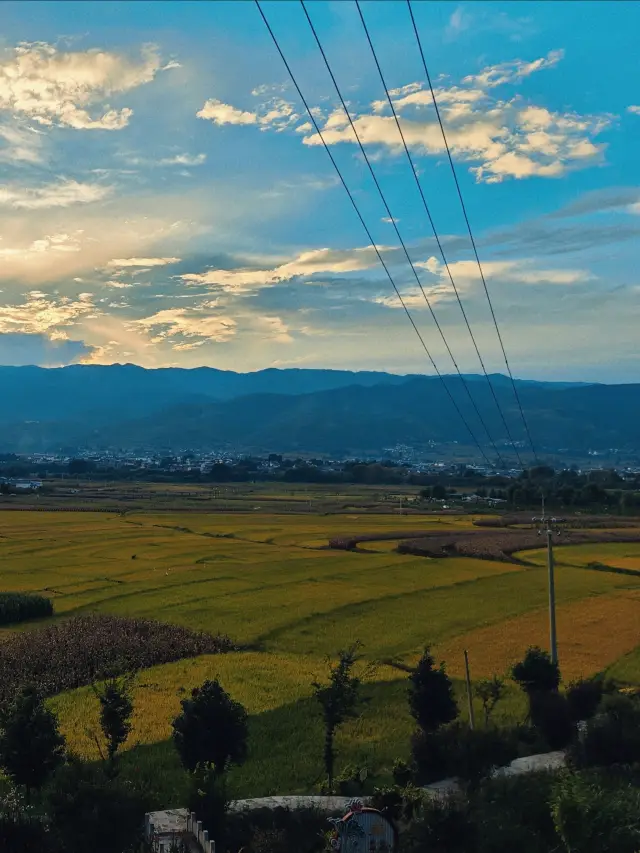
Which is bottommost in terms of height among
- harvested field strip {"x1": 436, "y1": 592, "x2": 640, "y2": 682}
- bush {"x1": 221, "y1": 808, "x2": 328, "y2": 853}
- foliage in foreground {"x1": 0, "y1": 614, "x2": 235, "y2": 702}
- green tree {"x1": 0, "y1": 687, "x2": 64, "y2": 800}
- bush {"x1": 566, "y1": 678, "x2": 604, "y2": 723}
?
harvested field strip {"x1": 436, "y1": 592, "x2": 640, "y2": 682}

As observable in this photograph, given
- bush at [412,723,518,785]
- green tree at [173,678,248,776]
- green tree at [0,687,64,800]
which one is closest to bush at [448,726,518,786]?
bush at [412,723,518,785]

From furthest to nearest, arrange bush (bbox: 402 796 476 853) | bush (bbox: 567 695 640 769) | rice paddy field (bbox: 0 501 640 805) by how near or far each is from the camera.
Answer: rice paddy field (bbox: 0 501 640 805) < bush (bbox: 567 695 640 769) < bush (bbox: 402 796 476 853)

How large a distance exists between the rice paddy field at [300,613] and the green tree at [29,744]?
8.44ft

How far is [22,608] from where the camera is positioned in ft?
111

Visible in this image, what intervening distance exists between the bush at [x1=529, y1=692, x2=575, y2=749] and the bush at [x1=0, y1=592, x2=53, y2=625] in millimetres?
23555

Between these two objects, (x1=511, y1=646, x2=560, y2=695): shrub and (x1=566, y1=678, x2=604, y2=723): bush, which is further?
(x1=511, y1=646, x2=560, y2=695): shrub

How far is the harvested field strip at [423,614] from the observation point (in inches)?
1139

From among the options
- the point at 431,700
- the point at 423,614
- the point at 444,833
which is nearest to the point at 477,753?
the point at 431,700

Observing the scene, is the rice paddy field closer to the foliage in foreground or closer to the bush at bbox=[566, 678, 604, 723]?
the foliage in foreground

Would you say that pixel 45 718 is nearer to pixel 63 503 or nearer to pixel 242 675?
pixel 242 675

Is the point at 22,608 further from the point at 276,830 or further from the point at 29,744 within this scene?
the point at 276,830

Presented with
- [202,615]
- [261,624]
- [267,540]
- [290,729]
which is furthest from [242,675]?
[267,540]

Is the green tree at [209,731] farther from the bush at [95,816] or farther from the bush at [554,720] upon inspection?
the bush at [554,720]

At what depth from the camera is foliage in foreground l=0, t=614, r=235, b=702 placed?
2403cm
